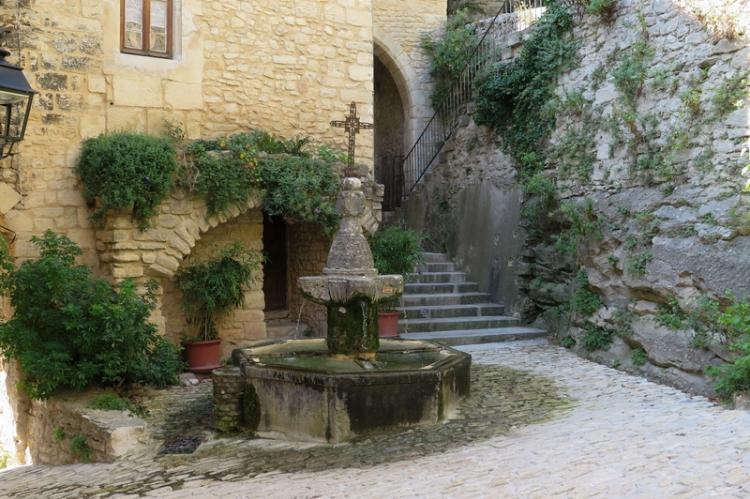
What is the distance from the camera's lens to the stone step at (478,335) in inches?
366

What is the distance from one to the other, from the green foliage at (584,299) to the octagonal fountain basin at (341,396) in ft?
10.2

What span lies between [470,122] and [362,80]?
313 cm

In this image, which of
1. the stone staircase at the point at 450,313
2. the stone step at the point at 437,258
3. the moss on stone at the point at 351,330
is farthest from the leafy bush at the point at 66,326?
the stone step at the point at 437,258

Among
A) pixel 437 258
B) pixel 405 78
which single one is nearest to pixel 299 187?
pixel 437 258

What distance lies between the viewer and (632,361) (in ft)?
24.9

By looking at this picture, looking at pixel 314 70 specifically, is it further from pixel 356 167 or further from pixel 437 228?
pixel 437 228

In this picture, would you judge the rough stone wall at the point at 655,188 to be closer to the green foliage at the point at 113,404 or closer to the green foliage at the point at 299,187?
the green foliage at the point at 299,187

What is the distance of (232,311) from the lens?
→ 28.2 ft

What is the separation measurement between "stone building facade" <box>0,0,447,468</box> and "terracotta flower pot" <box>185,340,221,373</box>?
49cm

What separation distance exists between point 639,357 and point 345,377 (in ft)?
12.3

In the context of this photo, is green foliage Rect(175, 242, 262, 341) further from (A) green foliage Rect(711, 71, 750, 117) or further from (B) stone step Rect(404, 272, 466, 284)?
(A) green foliage Rect(711, 71, 750, 117)

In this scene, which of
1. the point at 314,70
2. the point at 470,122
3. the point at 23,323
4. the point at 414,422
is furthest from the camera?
the point at 470,122

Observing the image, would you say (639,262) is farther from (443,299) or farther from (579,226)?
(443,299)

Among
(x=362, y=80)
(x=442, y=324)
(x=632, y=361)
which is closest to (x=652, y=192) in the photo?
(x=632, y=361)
